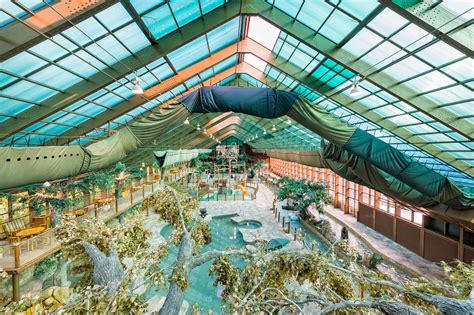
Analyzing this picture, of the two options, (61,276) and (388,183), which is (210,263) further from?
(388,183)

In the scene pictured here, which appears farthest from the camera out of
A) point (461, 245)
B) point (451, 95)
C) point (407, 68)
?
point (461, 245)

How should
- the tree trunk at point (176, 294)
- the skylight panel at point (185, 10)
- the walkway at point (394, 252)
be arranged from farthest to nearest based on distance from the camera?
the walkway at point (394, 252), the skylight panel at point (185, 10), the tree trunk at point (176, 294)

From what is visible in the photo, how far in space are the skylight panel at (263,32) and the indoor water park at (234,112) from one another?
6 cm

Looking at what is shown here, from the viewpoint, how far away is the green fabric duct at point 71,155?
261cm

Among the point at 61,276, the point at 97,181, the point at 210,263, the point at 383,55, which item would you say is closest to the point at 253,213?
the point at 210,263

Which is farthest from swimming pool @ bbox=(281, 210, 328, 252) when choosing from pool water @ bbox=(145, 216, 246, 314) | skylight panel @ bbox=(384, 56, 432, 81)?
skylight panel @ bbox=(384, 56, 432, 81)

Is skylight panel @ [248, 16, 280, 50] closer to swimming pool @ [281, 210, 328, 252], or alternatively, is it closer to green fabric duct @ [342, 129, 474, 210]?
green fabric duct @ [342, 129, 474, 210]

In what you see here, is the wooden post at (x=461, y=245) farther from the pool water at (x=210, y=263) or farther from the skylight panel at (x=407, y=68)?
the skylight panel at (x=407, y=68)

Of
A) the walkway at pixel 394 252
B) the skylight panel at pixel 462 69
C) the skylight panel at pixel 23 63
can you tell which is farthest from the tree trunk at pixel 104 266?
the walkway at pixel 394 252

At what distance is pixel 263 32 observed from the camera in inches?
346

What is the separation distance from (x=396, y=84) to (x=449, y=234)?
721 centimetres

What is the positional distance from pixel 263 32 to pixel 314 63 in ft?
8.27

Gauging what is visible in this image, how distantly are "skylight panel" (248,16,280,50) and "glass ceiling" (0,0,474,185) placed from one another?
0.18ft

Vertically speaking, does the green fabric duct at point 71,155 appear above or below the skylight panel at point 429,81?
below
